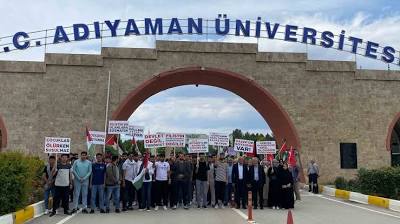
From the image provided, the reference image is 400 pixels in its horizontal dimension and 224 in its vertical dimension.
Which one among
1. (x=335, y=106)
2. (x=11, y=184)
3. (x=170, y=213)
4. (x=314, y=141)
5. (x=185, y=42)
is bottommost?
(x=170, y=213)

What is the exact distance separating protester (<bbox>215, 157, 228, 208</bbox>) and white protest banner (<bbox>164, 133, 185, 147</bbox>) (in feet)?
8.63

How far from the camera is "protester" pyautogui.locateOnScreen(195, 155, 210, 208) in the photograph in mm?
16500

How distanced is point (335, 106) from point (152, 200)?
1575 centimetres

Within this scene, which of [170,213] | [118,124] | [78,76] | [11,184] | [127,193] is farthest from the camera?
[78,76]

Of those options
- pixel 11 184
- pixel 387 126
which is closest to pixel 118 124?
pixel 11 184

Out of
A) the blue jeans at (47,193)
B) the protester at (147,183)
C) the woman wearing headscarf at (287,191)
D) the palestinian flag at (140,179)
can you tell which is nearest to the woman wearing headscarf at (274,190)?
the woman wearing headscarf at (287,191)

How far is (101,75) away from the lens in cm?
2741

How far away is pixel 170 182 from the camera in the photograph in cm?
1622

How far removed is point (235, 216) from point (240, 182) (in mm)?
2581

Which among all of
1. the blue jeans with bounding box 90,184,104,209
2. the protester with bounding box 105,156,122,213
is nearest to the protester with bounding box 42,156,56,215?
the blue jeans with bounding box 90,184,104,209

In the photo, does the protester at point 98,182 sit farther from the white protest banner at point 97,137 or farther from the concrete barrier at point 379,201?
the concrete barrier at point 379,201

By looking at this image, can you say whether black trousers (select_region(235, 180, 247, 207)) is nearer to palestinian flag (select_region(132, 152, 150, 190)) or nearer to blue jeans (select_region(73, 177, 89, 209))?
palestinian flag (select_region(132, 152, 150, 190))

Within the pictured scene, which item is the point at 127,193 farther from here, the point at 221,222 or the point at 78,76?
the point at 78,76

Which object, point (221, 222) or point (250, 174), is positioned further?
point (250, 174)
